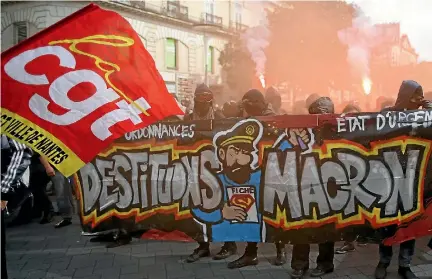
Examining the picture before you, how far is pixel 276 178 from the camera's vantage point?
170 inches

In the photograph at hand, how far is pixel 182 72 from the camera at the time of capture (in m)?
32.7

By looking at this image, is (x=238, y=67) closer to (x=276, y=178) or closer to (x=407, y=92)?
(x=407, y=92)

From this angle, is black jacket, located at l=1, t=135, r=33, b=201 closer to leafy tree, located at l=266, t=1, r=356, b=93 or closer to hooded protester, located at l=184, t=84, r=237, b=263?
hooded protester, located at l=184, t=84, r=237, b=263

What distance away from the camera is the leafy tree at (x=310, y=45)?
26797mm

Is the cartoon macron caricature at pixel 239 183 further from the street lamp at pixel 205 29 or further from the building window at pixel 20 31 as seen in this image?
the street lamp at pixel 205 29

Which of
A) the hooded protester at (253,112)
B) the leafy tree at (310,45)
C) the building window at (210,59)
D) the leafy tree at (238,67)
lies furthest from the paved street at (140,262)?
the building window at (210,59)

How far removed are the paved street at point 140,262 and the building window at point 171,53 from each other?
2717 cm

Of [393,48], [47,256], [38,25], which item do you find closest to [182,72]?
[38,25]

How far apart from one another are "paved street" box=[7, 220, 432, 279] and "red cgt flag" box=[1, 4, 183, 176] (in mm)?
1980

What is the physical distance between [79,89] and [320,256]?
3.11m

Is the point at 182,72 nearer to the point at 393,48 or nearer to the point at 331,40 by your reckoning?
the point at 331,40

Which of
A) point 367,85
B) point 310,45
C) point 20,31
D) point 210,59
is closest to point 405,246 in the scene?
point 367,85

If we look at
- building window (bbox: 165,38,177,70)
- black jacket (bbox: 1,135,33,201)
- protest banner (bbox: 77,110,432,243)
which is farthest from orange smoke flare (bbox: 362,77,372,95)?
black jacket (bbox: 1,135,33,201)

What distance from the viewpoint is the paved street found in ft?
14.8
